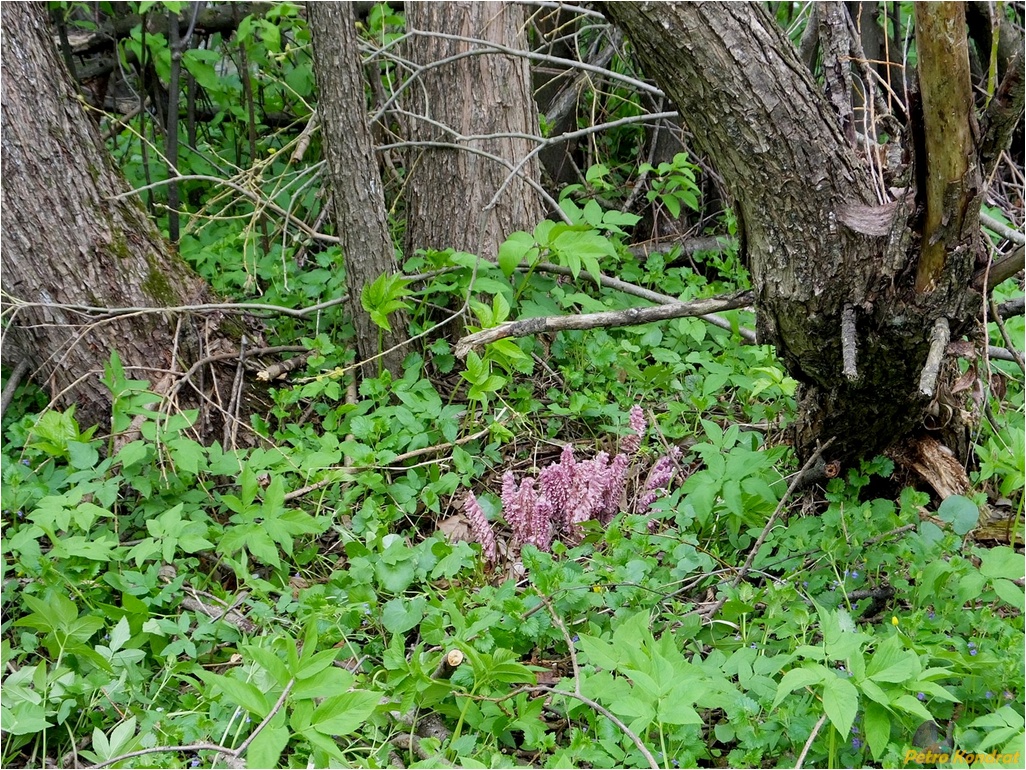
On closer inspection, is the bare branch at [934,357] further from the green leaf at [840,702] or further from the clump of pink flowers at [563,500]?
the clump of pink flowers at [563,500]

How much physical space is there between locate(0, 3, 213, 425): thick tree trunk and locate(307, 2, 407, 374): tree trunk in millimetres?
721

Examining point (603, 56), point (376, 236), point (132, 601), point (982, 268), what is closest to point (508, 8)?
point (603, 56)

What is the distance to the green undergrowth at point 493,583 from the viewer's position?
1.94 m

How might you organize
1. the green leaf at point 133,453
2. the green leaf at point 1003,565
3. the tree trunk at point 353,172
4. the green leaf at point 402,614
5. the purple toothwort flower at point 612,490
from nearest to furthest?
1. the green leaf at point 1003,565
2. the green leaf at point 402,614
3. the green leaf at point 133,453
4. the purple toothwort flower at point 612,490
5. the tree trunk at point 353,172

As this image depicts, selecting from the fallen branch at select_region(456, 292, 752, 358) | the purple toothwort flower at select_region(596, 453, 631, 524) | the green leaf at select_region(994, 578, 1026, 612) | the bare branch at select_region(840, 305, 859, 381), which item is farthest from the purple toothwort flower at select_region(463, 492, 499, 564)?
the green leaf at select_region(994, 578, 1026, 612)

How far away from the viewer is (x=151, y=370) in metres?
3.30

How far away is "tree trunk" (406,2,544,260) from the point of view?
366 centimetres

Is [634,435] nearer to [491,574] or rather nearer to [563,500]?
[563,500]

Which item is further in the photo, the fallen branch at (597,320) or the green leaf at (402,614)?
the fallen branch at (597,320)

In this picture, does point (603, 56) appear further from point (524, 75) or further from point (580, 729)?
point (580, 729)

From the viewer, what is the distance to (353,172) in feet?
10.5

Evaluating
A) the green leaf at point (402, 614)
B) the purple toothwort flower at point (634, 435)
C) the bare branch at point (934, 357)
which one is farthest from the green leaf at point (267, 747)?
the purple toothwort flower at point (634, 435)

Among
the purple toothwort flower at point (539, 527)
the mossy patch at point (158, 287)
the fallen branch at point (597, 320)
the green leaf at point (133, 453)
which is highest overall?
the mossy patch at point (158, 287)

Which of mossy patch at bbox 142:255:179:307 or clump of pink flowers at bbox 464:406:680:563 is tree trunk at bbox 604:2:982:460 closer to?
clump of pink flowers at bbox 464:406:680:563
